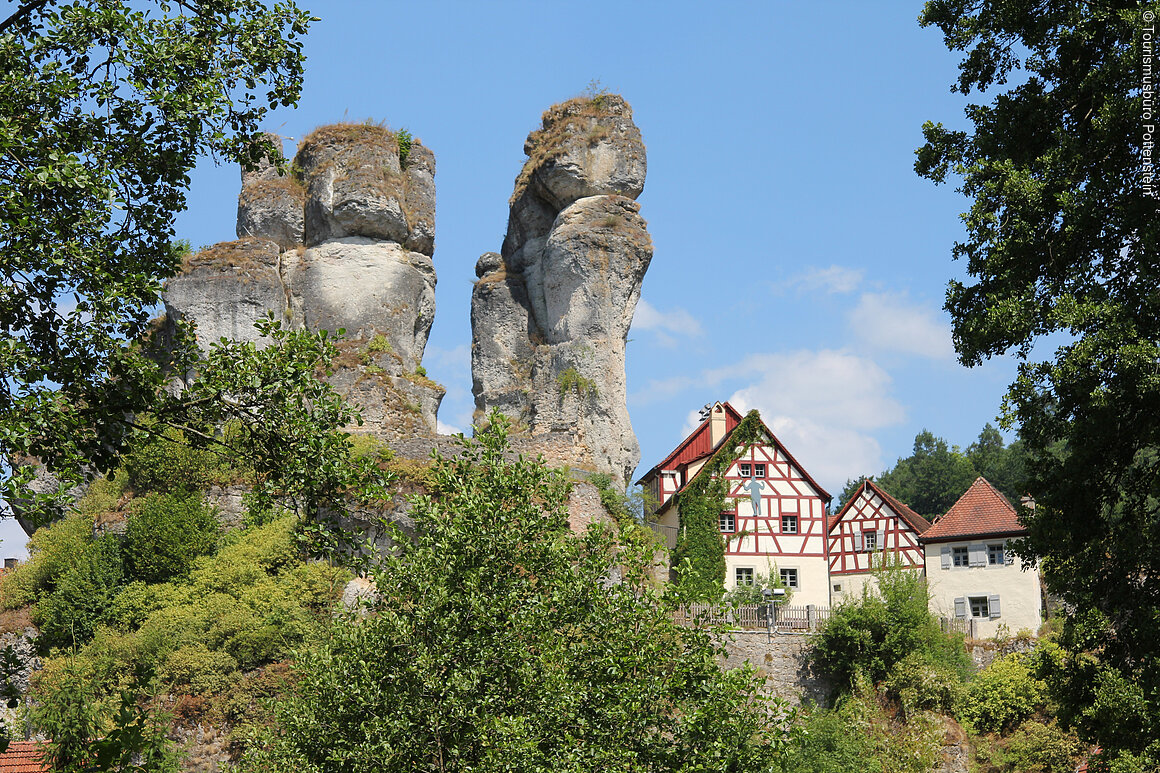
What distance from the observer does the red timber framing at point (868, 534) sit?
131ft

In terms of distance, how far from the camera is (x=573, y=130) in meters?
41.9

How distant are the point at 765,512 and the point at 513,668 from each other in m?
25.4

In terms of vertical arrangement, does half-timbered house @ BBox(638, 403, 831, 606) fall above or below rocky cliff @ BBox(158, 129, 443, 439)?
below

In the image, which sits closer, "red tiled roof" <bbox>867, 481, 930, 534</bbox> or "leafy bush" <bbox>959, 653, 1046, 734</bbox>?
"leafy bush" <bbox>959, 653, 1046, 734</bbox>

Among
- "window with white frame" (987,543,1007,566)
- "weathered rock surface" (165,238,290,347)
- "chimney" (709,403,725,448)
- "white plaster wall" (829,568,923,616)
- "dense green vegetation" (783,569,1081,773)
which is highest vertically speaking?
"weathered rock surface" (165,238,290,347)

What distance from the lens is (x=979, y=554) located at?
1428 inches

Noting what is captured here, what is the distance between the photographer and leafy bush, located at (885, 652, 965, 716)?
2809 centimetres

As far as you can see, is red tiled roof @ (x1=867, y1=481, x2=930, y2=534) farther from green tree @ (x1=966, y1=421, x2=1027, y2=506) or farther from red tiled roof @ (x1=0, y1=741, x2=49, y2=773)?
red tiled roof @ (x1=0, y1=741, x2=49, y2=773)

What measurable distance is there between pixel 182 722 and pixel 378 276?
16.6 metres

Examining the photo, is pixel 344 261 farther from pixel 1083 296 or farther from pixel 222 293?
pixel 1083 296

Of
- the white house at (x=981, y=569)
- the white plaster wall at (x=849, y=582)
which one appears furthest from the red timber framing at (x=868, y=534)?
the white house at (x=981, y=569)

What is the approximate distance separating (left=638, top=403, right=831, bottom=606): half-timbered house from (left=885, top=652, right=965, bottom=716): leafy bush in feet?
26.2

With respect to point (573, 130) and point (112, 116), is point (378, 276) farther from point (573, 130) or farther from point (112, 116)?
point (112, 116)

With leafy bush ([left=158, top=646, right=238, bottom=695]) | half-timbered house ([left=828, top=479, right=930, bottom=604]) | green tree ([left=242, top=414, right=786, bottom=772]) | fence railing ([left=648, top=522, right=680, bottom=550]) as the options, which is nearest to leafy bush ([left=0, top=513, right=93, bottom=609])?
leafy bush ([left=158, top=646, right=238, bottom=695])
